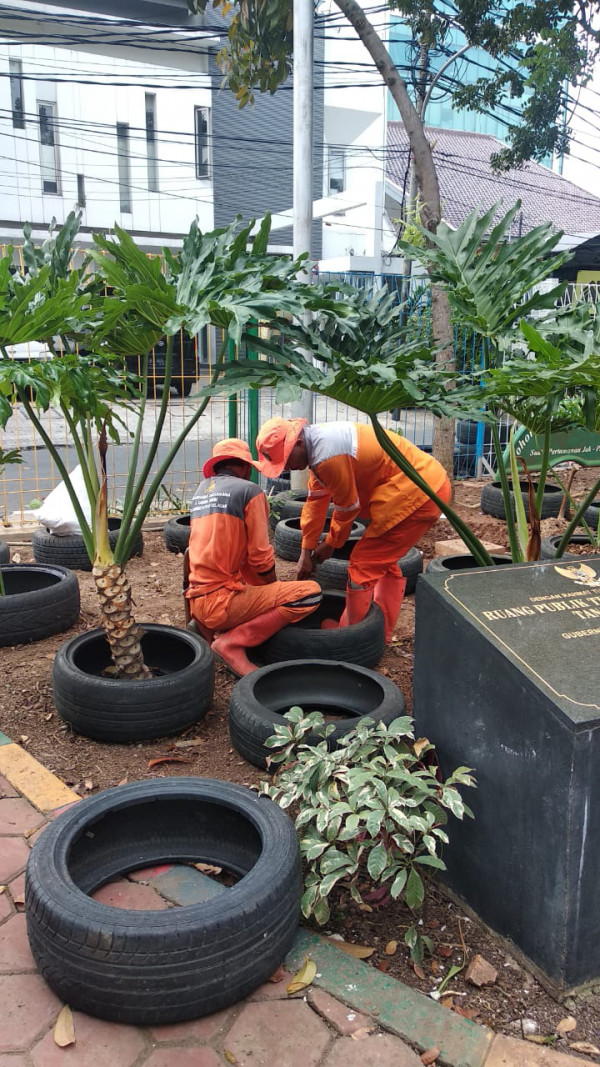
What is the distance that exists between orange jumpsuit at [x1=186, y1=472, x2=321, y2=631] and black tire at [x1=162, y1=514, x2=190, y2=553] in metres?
2.23

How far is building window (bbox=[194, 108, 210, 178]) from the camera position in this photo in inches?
1032

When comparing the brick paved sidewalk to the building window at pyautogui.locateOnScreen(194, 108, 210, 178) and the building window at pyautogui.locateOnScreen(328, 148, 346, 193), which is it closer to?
the building window at pyautogui.locateOnScreen(194, 108, 210, 178)

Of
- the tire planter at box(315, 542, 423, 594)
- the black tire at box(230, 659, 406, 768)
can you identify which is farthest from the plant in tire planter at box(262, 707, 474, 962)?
the tire planter at box(315, 542, 423, 594)

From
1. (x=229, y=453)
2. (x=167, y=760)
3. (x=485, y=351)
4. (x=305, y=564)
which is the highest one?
Result: (x=485, y=351)

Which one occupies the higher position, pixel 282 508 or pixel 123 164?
pixel 123 164

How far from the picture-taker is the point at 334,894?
2768 mm

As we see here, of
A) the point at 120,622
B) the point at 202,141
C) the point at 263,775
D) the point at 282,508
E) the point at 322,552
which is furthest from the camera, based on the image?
the point at 202,141

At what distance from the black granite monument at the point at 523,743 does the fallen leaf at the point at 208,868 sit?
0.78 m

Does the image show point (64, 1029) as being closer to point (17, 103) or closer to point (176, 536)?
point (176, 536)

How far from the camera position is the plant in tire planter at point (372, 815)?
248 cm

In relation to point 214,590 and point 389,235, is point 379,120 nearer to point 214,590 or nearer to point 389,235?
point 389,235

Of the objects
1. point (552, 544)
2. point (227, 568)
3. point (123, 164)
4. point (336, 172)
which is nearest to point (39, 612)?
point (227, 568)

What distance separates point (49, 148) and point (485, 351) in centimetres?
2514

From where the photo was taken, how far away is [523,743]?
95.5 inches
